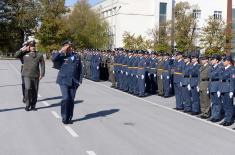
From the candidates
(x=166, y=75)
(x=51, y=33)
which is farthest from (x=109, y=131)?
(x=51, y=33)

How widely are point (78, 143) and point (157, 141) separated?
1.65 meters

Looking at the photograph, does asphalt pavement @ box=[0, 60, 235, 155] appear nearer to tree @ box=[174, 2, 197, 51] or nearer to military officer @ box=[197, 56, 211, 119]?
military officer @ box=[197, 56, 211, 119]

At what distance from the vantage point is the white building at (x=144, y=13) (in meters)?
78.2

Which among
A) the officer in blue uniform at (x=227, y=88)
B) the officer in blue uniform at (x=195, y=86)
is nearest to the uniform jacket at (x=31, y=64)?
the officer in blue uniform at (x=195, y=86)

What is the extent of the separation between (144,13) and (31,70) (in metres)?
66.2

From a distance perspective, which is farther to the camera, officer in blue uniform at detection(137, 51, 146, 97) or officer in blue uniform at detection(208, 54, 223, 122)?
officer in blue uniform at detection(137, 51, 146, 97)

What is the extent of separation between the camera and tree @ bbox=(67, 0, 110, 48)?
6956 centimetres

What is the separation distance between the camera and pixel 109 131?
38.0 feet

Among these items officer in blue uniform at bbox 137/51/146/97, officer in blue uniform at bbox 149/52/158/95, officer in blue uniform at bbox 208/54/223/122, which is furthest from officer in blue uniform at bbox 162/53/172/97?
officer in blue uniform at bbox 208/54/223/122

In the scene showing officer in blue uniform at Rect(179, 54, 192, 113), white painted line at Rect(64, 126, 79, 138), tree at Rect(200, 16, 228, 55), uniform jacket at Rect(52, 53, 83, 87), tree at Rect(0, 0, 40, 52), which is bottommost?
white painted line at Rect(64, 126, 79, 138)

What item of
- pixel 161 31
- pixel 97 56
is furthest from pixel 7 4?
pixel 97 56

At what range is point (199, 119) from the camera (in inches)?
556

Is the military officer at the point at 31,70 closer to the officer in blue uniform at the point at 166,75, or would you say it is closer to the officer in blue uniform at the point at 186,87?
the officer in blue uniform at the point at 186,87

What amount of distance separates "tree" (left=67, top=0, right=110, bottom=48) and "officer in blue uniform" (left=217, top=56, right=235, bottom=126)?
55.9 m
